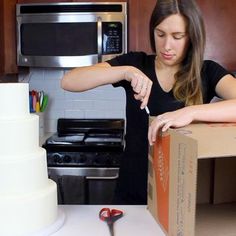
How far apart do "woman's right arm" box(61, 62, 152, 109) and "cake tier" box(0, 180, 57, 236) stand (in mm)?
377

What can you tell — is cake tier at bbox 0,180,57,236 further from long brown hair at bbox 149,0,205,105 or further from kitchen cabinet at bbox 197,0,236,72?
kitchen cabinet at bbox 197,0,236,72

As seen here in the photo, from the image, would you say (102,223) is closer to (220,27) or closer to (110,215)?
(110,215)

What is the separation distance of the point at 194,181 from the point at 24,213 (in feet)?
1.41

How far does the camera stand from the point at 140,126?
Result: 136cm

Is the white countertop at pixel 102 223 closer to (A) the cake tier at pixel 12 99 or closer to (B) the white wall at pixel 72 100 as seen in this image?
(A) the cake tier at pixel 12 99

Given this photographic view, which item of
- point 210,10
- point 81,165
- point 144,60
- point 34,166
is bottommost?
point 81,165

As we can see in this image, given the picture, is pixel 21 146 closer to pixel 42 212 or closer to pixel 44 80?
pixel 42 212

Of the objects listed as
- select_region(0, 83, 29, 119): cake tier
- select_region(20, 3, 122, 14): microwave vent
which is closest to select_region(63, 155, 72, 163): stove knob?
select_region(20, 3, 122, 14): microwave vent

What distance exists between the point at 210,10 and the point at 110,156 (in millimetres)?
1035

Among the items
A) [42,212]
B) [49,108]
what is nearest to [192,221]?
[42,212]

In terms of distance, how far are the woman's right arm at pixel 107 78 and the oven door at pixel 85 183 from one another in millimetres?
990

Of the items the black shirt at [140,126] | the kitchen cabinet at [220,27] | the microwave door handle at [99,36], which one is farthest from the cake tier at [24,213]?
the kitchen cabinet at [220,27]

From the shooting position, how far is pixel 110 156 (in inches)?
89.3

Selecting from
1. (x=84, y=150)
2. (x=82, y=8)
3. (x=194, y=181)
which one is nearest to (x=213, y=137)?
(x=194, y=181)
